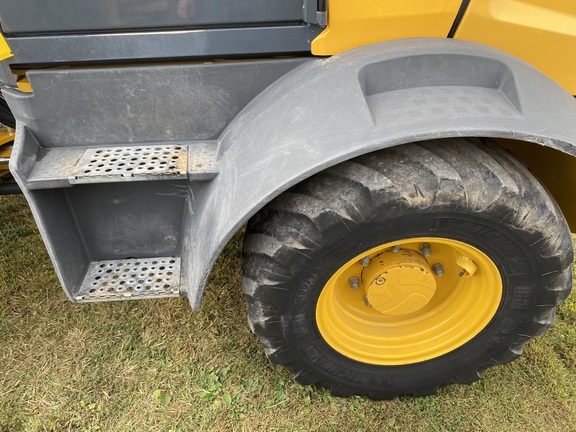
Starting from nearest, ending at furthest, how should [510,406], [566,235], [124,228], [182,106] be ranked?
[566,235] → [182,106] → [124,228] → [510,406]

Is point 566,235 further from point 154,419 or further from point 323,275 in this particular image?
point 154,419

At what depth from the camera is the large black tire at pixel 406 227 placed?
4.65 ft

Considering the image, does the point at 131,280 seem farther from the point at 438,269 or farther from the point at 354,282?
the point at 438,269

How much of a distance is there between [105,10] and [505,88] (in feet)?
4.04

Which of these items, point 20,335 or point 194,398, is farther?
point 20,335

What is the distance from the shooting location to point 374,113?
4.42 ft

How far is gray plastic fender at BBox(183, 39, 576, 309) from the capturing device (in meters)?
1.29

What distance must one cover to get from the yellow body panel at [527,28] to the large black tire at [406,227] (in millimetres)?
326

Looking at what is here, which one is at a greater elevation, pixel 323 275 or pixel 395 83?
pixel 395 83

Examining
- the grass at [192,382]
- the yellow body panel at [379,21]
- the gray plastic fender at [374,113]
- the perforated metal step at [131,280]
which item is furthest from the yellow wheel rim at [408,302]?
the yellow body panel at [379,21]

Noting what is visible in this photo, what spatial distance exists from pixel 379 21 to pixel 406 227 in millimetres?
651

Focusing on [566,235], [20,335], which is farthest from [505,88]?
[20,335]

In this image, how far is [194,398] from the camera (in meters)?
1.98

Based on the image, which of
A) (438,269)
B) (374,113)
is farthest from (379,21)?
(438,269)
